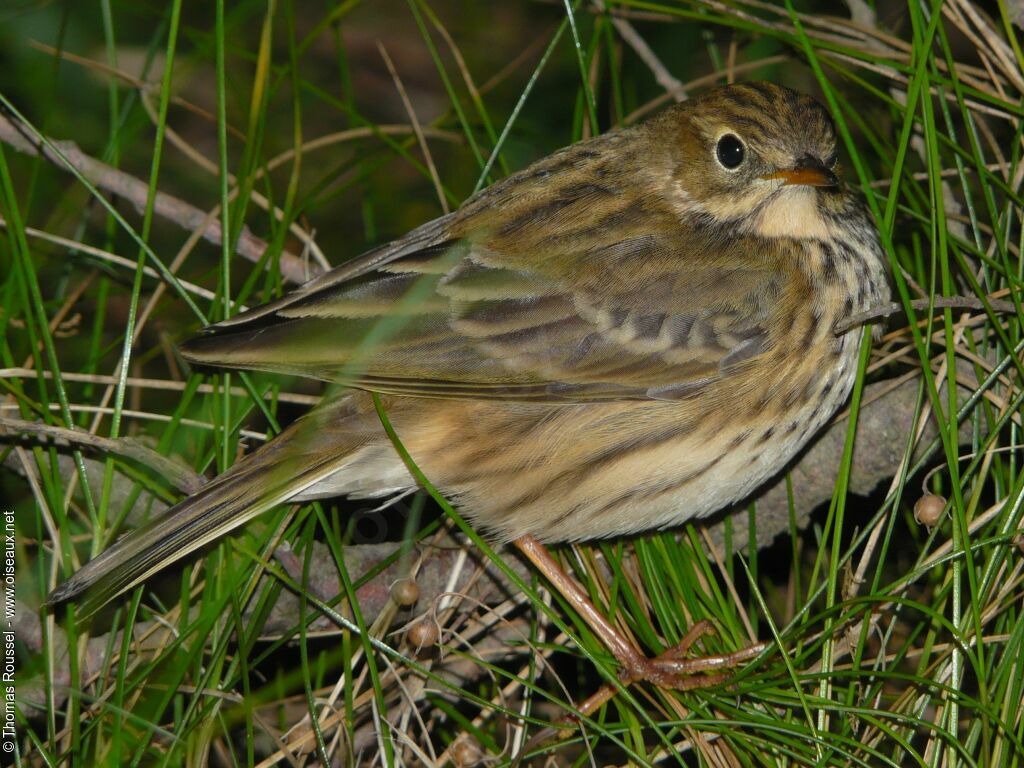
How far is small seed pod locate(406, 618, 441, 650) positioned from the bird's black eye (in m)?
1.47

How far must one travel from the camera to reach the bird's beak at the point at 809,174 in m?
3.06

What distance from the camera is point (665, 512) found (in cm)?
301

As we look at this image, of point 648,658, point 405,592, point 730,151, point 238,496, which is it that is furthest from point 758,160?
point 238,496

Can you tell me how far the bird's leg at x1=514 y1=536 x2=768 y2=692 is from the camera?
288 cm

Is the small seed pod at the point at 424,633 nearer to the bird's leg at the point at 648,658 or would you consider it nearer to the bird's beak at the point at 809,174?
the bird's leg at the point at 648,658

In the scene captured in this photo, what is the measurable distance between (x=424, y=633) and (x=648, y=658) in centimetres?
59

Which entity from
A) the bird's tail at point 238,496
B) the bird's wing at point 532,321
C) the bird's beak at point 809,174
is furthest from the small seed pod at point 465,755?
the bird's beak at point 809,174

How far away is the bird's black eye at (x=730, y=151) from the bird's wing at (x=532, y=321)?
0.85 feet

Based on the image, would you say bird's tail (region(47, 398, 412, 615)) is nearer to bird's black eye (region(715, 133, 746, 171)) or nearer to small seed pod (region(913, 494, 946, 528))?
bird's black eye (region(715, 133, 746, 171))

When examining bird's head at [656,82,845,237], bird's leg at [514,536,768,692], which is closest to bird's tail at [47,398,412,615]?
bird's leg at [514,536,768,692]

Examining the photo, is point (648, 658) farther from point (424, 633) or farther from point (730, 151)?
point (730, 151)

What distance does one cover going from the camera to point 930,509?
110 inches

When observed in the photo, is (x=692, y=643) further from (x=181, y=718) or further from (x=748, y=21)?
(x=748, y=21)

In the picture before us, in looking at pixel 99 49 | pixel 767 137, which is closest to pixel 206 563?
pixel 767 137
